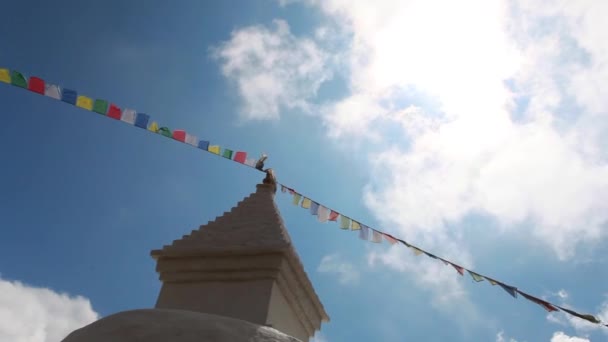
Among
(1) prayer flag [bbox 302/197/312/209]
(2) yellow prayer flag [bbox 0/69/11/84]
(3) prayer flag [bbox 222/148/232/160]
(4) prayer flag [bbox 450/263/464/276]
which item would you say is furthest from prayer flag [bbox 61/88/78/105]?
(4) prayer flag [bbox 450/263/464/276]

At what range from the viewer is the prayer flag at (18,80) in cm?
791

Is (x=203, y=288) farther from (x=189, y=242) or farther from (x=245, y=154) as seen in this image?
(x=245, y=154)

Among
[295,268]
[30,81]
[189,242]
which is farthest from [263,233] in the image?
[30,81]

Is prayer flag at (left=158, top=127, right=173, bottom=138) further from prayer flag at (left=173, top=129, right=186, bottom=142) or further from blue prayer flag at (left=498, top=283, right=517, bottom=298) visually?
blue prayer flag at (left=498, top=283, right=517, bottom=298)

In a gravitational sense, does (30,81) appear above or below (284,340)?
above

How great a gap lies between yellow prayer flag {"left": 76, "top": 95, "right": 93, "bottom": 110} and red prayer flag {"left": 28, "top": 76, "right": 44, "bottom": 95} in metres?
0.58

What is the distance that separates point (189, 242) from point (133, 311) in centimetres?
255

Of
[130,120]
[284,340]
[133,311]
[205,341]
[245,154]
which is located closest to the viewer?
[205,341]

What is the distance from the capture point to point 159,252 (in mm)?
6055

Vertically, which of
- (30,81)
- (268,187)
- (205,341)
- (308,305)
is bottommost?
(205,341)

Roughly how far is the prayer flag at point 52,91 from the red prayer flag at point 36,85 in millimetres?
75

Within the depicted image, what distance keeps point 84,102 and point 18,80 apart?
1037mm

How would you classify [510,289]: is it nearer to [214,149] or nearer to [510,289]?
[510,289]

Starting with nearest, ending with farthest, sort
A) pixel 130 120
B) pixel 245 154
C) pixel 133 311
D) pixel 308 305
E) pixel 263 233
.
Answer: pixel 133 311 < pixel 263 233 < pixel 308 305 < pixel 130 120 < pixel 245 154
